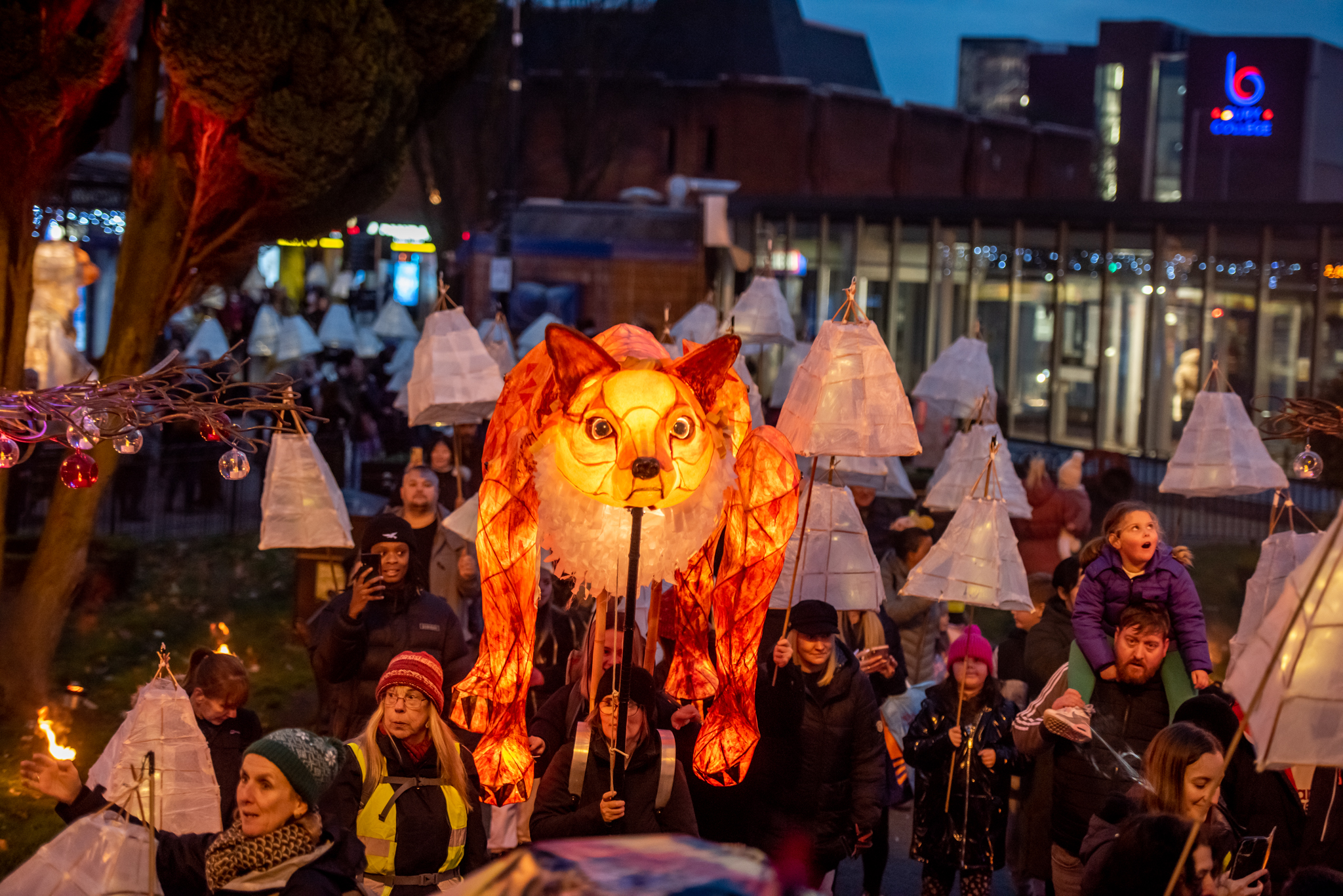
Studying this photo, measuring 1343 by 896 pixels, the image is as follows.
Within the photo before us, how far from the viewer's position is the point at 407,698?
4.84 metres

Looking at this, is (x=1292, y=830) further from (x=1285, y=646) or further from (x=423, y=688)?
(x=423, y=688)

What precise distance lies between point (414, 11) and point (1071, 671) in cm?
610

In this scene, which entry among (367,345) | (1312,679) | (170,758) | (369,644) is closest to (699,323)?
(369,644)

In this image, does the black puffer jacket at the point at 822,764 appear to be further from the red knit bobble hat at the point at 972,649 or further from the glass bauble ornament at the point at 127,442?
the glass bauble ornament at the point at 127,442

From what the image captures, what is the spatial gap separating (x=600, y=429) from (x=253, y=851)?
1.62 m

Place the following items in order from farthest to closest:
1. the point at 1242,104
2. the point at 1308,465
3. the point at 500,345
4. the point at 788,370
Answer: the point at 1242,104, the point at 788,370, the point at 500,345, the point at 1308,465

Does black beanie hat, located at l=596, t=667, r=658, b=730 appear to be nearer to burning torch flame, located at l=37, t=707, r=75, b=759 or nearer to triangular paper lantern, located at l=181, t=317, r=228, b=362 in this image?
burning torch flame, located at l=37, t=707, r=75, b=759

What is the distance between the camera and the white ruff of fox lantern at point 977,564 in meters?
6.12

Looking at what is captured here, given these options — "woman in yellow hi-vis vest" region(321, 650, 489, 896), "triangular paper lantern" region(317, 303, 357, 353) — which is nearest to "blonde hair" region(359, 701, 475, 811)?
"woman in yellow hi-vis vest" region(321, 650, 489, 896)

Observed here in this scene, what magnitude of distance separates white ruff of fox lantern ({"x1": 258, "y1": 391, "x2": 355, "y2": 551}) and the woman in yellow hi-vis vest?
2.49m

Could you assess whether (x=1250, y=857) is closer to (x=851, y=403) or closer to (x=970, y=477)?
(x=851, y=403)

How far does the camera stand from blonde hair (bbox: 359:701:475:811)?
4.83m

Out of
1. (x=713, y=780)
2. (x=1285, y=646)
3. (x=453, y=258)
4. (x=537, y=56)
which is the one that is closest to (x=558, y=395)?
(x=713, y=780)

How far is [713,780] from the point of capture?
15.8ft
